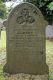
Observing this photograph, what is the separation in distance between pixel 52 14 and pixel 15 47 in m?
17.1

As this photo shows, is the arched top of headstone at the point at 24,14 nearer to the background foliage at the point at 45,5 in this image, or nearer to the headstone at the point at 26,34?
the headstone at the point at 26,34

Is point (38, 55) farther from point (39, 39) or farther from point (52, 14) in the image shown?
point (52, 14)

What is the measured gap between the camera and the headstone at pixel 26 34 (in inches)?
376

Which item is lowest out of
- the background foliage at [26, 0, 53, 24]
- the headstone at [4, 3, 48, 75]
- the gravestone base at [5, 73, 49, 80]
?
the gravestone base at [5, 73, 49, 80]

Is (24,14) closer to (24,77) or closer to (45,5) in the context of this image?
(24,77)

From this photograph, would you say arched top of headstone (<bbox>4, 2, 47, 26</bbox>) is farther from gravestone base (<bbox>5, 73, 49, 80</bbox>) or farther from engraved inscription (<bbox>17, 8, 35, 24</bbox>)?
gravestone base (<bbox>5, 73, 49, 80</bbox>)

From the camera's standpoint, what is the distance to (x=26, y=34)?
9578 mm

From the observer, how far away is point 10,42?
31.6ft

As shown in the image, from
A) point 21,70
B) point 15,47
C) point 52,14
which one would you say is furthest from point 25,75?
point 52,14

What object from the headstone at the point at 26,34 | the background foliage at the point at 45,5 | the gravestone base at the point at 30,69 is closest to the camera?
the headstone at the point at 26,34

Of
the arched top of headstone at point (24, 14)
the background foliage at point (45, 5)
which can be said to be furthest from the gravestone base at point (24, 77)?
the background foliage at point (45, 5)

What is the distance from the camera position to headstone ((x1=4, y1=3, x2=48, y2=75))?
31.4 ft

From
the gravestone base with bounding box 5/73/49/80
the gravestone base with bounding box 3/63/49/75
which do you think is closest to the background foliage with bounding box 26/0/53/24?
the gravestone base with bounding box 3/63/49/75

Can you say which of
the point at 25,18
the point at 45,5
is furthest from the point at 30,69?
the point at 45,5
